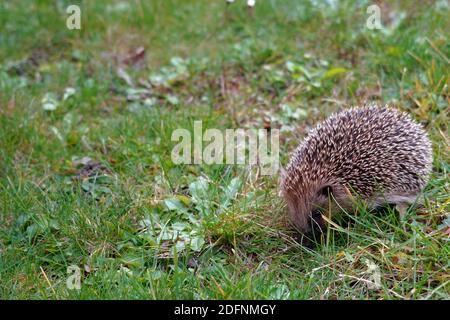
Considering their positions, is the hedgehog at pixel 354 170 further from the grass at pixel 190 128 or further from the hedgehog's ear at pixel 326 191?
the grass at pixel 190 128

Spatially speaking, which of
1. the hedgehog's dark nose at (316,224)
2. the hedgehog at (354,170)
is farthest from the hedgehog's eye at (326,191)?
the hedgehog's dark nose at (316,224)

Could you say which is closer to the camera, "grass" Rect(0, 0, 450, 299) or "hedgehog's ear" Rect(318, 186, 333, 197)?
"grass" Rect(0, 0, 450, 299)

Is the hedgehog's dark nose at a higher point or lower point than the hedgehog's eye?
lower

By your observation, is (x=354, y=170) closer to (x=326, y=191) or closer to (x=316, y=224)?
(x=326, y=191)

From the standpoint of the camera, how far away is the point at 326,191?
4.53m

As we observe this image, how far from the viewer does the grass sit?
3980 mm

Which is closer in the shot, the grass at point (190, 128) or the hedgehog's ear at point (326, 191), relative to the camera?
the grass at point (190, 128)

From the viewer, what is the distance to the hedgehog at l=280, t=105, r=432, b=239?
14.6ft

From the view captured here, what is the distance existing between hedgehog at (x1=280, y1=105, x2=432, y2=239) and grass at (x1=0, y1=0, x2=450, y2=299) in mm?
149

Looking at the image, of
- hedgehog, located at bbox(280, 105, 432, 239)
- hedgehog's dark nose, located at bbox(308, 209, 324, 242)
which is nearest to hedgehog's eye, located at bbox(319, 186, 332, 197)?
hedgehog, located at bbox(280, 105, 432, 239)

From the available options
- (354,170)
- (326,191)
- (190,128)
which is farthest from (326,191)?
(190,128)

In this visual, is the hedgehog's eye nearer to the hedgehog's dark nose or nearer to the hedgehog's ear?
the hedgehog's ear

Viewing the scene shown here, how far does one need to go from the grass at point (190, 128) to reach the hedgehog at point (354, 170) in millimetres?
149

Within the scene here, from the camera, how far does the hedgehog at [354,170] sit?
14.6ft
